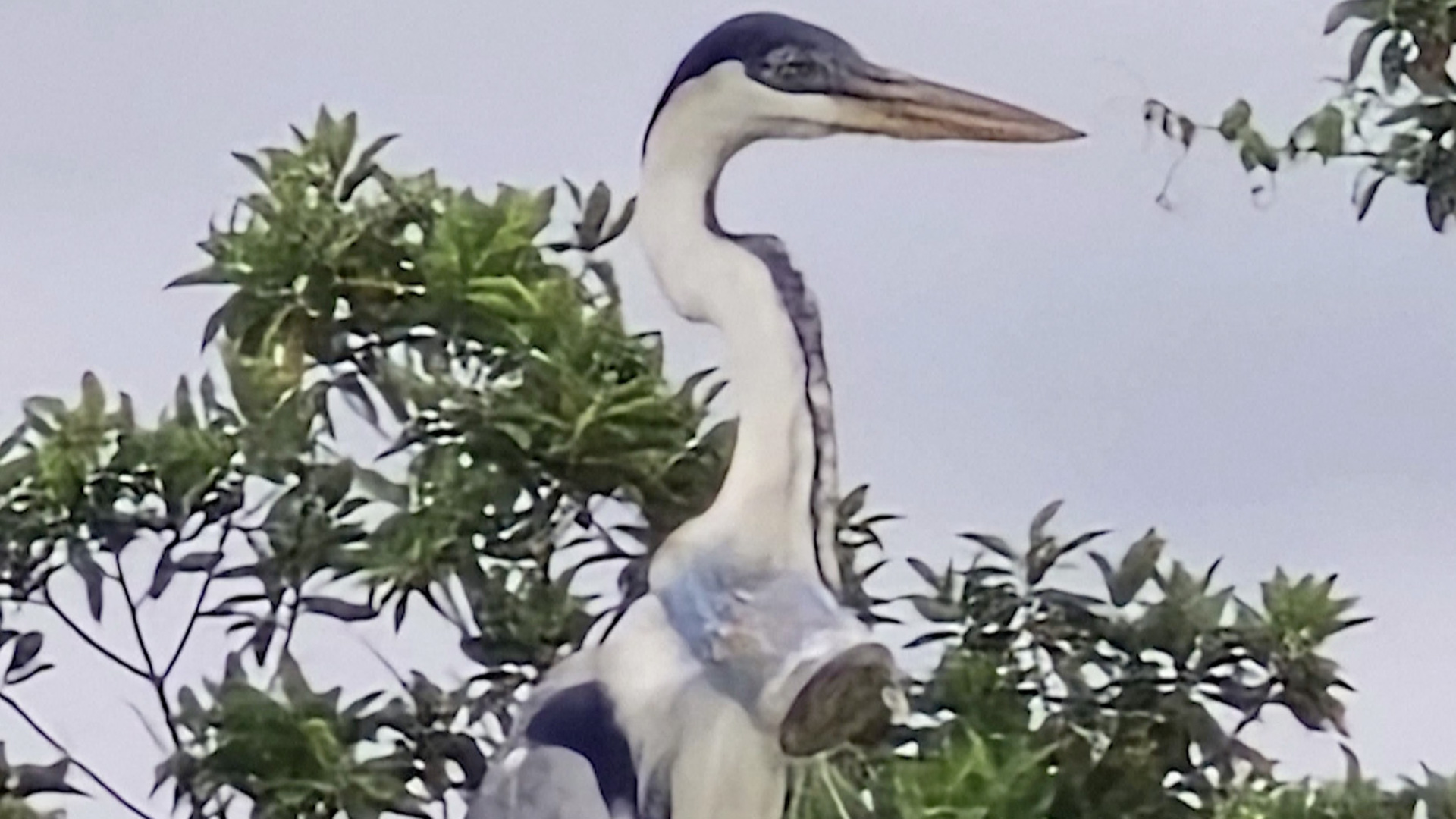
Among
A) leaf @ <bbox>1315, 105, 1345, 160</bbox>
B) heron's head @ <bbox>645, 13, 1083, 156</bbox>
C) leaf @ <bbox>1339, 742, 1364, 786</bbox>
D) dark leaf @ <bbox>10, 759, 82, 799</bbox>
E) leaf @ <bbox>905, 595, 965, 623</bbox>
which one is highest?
heron's head @ <bbox>645, 13, 1083, 156</bbox>

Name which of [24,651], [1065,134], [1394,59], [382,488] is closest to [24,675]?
[24,651]

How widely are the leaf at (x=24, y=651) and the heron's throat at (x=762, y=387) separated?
2.05 feet

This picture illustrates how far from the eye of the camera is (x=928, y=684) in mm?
1898

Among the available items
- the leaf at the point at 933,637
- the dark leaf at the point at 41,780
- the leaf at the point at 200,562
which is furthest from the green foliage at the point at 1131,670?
the dark leaf at the point at 41,780

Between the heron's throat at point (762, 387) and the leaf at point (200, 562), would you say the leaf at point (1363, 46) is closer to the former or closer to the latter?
the heron's throat at point (762, 387)

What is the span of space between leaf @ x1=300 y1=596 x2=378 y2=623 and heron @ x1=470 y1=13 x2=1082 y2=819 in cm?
30

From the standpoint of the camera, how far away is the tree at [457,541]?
1.85m

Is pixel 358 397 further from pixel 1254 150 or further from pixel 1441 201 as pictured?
pixel 1441 201

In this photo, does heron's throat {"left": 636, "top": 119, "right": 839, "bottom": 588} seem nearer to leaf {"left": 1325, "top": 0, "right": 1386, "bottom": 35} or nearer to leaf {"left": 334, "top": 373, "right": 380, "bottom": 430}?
leaf {"left": 334, "top": 373, "right": 380, "bottom": 430}

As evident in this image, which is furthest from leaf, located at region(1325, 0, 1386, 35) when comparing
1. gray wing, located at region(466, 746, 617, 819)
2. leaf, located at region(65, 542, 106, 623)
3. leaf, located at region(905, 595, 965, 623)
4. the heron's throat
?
leaf, located at region(65, 542, 106, 623)

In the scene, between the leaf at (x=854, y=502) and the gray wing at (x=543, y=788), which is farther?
the leaf at (x=854, y=502)

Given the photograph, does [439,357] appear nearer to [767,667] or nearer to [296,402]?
[296,402]

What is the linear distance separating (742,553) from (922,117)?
305 millimetres

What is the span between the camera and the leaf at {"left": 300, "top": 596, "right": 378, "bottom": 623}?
191 centimetres
